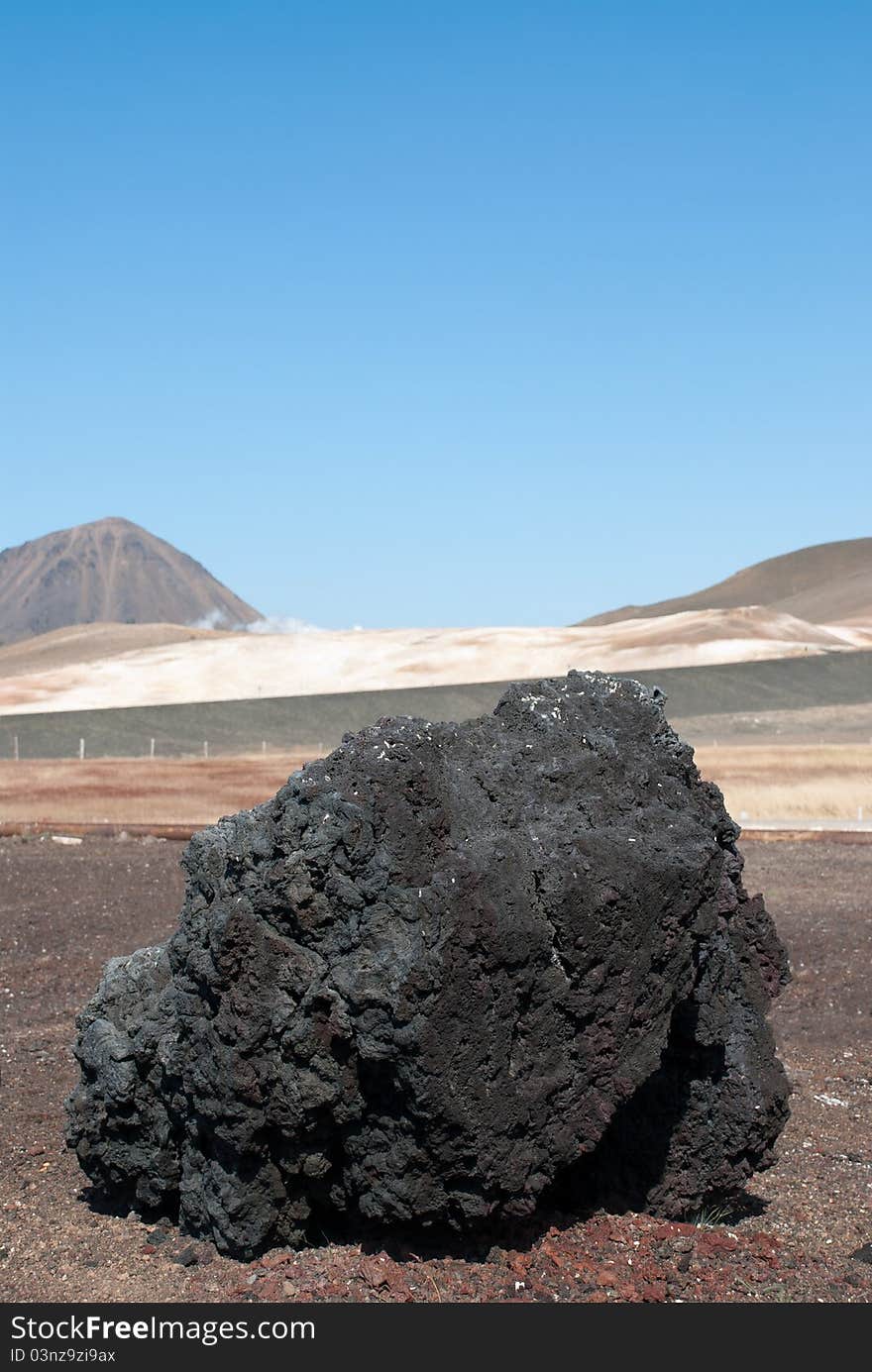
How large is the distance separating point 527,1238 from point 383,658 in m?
91.6

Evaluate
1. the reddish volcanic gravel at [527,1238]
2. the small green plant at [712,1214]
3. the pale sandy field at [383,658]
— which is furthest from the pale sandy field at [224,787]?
the pale sandy field at [383,658]

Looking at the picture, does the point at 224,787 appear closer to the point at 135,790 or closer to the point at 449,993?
the point at 135,790

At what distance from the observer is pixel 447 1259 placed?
6688 mm

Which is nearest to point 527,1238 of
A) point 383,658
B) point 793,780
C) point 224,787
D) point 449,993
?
point 449,993

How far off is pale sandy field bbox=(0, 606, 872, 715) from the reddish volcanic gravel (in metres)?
65.2

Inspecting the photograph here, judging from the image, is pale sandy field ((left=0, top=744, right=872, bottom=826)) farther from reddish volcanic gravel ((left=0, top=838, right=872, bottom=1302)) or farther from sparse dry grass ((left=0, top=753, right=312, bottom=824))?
reddish volcanic gravel ((left=0, top=838, right=872, bottom=1302))

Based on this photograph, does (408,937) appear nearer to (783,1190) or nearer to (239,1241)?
(239,1241)

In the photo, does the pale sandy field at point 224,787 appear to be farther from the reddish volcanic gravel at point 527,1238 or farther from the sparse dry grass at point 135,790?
the reddish volcanic gravel at point 527,1238

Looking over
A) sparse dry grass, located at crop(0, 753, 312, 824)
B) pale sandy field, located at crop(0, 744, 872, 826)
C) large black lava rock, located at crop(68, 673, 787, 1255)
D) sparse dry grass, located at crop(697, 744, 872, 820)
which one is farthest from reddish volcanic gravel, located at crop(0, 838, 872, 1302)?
sparse dry grass, located at crop(697, 744, 872, 820)

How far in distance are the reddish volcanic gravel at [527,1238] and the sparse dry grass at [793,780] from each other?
18712mm

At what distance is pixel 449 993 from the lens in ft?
20.0

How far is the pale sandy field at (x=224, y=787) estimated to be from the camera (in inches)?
1202

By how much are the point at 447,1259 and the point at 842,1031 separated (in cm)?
647

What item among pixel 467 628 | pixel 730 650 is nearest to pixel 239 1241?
pixel 730 650
